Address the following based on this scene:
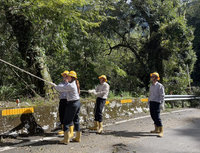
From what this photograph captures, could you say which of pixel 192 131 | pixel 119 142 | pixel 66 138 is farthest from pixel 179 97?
pixel 66 138

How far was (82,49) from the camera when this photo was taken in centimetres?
1507

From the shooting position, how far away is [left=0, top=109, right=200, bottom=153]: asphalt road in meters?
4.95

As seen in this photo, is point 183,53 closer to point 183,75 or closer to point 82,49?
point 183,75

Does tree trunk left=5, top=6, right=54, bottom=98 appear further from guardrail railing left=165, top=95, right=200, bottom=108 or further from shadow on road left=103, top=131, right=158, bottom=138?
guardrail railing left=165, top=95, right=200, bottom=108

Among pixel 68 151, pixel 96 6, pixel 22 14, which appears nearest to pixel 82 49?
pixel 96 6

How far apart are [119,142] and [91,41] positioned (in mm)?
10936

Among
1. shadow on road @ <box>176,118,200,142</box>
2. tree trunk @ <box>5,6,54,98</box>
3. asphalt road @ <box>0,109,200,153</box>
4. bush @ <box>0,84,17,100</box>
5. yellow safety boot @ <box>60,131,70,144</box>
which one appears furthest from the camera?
tree trunk @ <box>5,6,54,98</box>

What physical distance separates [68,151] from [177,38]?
13115 mm

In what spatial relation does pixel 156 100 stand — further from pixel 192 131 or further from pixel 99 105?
pixel 99 105

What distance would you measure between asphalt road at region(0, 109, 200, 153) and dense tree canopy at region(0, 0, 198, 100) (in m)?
3.14

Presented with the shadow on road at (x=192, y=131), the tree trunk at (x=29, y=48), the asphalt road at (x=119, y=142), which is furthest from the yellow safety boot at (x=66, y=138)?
the tree trunk at (x=29, y=48)

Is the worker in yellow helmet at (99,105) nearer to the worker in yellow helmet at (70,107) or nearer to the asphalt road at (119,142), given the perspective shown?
the asphalt road at (119,142)

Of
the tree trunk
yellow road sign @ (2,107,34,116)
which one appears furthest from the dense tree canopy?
yellow road sign @ (2,107,34,116)

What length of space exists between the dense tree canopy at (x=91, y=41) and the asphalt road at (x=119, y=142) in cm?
314
